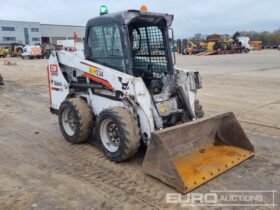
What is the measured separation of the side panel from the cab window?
969mm

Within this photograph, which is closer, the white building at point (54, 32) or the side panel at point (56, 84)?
the side panel at point (56, 84)

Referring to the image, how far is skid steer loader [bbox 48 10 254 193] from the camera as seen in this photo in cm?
406

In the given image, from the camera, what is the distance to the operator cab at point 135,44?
4.58 m

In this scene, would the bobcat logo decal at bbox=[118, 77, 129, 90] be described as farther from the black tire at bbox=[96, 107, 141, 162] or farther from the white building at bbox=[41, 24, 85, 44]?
the white building at bbox=[41, 24, 85, 44]

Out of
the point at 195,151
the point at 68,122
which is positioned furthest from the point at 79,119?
the point at 195,151

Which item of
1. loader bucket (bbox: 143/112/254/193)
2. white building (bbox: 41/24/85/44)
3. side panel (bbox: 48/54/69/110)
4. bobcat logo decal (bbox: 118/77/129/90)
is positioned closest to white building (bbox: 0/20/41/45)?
white building (bbox: 41/24/85/44)

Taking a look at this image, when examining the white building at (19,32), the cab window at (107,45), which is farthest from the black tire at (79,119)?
the white building at (19,32)

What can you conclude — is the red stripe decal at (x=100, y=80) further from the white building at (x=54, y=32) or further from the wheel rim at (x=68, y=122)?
the white building at (x=54, y=32)

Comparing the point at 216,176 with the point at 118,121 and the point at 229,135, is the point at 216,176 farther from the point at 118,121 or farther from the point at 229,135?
the point at 118,121

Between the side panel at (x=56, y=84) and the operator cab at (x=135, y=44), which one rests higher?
the operator cab at (x=135, y=44)

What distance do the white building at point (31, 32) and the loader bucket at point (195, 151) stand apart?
70223 mm

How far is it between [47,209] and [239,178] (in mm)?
2451

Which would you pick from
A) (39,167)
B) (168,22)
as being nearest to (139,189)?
(39,167)

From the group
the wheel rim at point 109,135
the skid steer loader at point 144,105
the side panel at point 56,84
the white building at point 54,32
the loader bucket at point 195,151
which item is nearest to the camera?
the loader bucket at point 195,151
